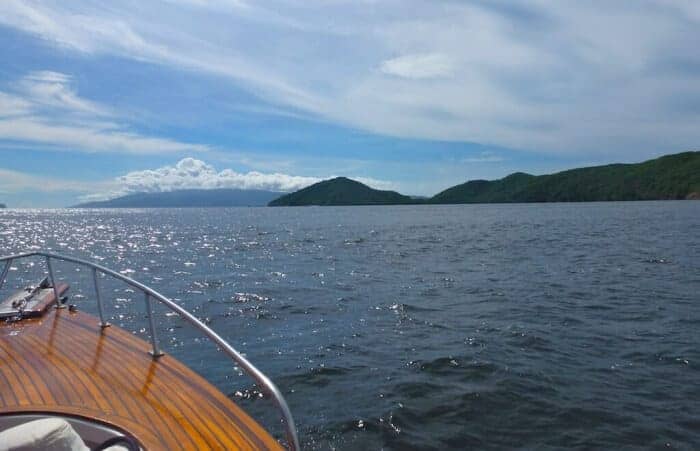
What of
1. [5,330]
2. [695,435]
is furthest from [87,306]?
[695,435]

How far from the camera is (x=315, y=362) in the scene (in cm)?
1091

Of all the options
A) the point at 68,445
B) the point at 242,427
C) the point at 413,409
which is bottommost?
the point at 413,409

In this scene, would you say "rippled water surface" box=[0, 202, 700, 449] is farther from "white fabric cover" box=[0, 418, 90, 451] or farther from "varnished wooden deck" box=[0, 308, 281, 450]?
"white fabric cover" box=[0, 418, 90, 451]

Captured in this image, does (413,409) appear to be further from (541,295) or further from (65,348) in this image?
(541,295)

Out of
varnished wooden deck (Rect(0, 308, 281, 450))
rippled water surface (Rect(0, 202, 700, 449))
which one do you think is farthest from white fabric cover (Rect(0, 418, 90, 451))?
rippled water surface (Rect(0, 202, 700, 449))

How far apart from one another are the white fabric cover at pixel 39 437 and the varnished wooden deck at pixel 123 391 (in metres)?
1.49

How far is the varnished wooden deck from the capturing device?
480 cm

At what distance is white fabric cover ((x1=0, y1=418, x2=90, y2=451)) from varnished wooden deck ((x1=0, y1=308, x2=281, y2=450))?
58.7 inches

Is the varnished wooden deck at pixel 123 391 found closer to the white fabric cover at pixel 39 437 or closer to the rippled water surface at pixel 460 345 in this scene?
the white fabric cover at pixel 39 437

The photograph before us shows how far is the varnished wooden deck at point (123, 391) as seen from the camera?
4.80 meters

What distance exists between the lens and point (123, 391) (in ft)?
18.9

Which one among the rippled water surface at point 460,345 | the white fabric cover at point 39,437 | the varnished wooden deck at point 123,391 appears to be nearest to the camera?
the white fabric cover at point 39,437

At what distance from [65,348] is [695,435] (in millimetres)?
9906

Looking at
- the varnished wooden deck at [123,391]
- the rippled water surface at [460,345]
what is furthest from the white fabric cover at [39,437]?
the rippled water surface at [460,345]
